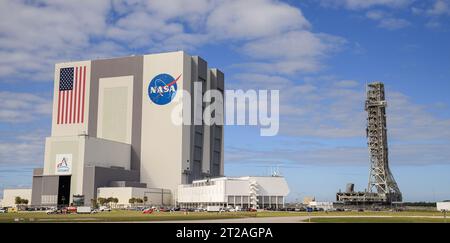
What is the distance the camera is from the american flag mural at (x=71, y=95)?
190500 millimetres

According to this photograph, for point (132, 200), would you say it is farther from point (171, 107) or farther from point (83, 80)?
point (83, 80)

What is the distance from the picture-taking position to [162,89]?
176375 mm

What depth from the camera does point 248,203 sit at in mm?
154125

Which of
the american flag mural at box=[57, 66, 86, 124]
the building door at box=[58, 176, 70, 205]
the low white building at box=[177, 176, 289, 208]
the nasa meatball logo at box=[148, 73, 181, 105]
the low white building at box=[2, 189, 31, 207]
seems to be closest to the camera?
the low white building at box=[177, 176, 289, 208]

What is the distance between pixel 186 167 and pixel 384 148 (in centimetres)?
6936

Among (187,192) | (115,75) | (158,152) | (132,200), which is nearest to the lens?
(132,200)

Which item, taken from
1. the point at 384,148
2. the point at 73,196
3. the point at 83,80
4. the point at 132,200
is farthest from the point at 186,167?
the point at 384,148

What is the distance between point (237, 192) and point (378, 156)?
56249mm

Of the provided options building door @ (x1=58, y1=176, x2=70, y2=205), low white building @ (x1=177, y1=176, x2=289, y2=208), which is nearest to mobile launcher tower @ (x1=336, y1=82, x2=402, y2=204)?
low white building @ (x1=177, y1=176, x2=289, y2=208)

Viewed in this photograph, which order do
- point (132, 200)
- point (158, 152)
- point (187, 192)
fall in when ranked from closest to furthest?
point (132, 200) → point (187, 192) → point (158, 152)

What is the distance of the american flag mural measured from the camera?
7500 inches

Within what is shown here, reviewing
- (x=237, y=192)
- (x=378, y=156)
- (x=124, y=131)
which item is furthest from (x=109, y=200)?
(x=378, y=156)

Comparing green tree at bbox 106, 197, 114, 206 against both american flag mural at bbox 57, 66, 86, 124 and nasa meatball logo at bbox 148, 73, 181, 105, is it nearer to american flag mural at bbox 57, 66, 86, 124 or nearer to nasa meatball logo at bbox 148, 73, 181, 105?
nasa meatball logo at bbox 148, 73, 181, 105

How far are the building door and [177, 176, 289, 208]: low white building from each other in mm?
35729
